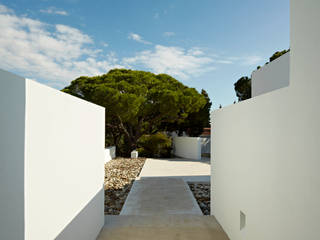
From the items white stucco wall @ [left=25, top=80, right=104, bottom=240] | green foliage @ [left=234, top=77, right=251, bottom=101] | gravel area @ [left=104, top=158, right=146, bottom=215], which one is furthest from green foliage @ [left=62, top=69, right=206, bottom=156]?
white stucco wall @ [left=25, top=80, right=104, bottom=240]

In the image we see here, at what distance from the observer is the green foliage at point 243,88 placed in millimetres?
21244

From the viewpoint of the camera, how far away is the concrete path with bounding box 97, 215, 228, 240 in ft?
12.3

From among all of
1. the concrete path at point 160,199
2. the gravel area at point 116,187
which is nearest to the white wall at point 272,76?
the concrete path at point 160,199

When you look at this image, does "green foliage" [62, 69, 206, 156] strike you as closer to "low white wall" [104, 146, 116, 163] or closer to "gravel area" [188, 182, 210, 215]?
"low white wall" [104, 146, 116, 163]

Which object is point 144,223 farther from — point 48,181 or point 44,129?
point 44,129

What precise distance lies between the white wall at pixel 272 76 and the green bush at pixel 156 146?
9352 millimetres

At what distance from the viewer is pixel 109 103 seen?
1349 centimetres

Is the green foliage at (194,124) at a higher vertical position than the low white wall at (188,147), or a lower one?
higher

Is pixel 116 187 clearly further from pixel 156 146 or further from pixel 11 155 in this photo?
pixel 156 146

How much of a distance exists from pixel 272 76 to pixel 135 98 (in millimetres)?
A: 8880

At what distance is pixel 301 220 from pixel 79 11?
36.0 feet

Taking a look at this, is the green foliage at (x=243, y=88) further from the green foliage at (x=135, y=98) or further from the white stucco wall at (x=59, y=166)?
the white stucco wall at (x=59, y=166)

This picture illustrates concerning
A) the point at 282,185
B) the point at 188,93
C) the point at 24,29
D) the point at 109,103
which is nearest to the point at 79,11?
the point at 24,29

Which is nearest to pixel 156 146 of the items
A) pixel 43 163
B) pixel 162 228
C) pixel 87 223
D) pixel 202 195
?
pixel 202 195
